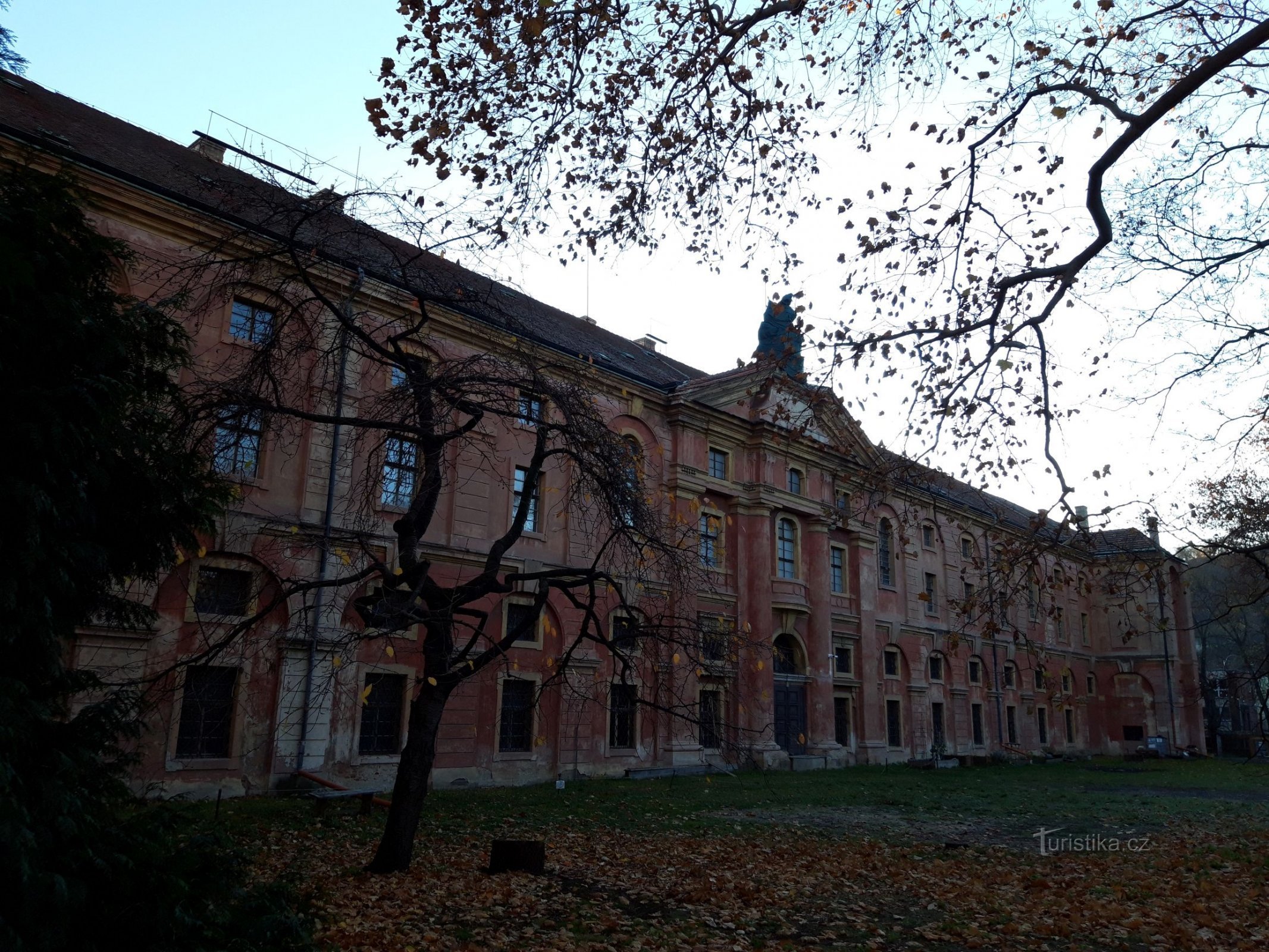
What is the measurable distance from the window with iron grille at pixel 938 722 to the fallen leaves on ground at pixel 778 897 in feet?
84.0

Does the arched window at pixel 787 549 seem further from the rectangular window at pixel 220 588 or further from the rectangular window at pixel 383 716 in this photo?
the rectangular window at pixel 220 588

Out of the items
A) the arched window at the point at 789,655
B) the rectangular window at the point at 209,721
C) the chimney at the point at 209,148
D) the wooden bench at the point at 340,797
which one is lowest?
the wooden bench at the point at 340,797

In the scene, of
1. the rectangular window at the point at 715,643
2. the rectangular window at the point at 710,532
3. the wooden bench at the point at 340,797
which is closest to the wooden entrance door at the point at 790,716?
the rectangular window at the point at 710,532

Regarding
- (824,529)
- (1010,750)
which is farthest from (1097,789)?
(1010,750)

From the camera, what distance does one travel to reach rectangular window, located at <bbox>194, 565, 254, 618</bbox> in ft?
57.9

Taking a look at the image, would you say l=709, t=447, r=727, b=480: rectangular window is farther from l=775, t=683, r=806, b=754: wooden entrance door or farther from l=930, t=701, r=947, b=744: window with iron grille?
l=930, t=701, r=947, b=744: window with iron grille

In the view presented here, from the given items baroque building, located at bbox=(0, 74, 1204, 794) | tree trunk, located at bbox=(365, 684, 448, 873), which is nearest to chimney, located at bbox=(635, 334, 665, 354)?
baroque building, located at bbox=(0, 74, 1204, 794)

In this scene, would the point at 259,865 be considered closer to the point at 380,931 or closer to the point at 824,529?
the point at 380,931

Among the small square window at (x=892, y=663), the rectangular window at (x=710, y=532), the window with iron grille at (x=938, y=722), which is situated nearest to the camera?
the rectangular window at (x=710, y=532)

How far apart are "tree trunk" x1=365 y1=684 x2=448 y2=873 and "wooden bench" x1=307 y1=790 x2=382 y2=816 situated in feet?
15.6

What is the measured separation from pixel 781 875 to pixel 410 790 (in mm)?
4324

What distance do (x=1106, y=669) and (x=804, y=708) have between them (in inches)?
1215

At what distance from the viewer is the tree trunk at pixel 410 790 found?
394 inches

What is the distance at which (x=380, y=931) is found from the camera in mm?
7676
